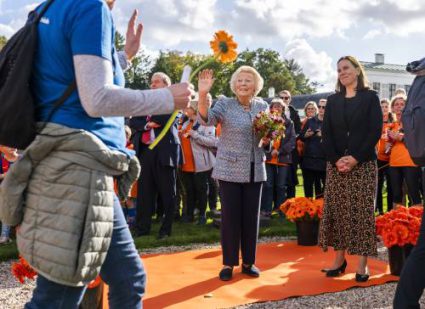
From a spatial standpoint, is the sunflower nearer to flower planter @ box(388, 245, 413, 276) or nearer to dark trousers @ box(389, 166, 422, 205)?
flower planter @ box(388, 245, 413, 276)

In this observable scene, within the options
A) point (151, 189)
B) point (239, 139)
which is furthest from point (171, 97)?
point (151, 189)

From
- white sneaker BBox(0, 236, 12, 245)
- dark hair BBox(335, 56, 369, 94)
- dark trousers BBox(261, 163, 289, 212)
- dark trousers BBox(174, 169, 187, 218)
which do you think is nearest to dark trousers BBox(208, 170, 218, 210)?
dark trousers BBox(174, 169, 187, 218)

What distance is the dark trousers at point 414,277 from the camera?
3314 millimetres

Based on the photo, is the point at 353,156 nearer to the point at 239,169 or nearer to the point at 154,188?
the point at 239,169

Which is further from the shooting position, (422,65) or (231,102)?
(231,102)

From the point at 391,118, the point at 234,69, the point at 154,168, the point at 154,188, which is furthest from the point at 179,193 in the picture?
the point at 234,69

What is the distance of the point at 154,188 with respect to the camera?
756 centimetres

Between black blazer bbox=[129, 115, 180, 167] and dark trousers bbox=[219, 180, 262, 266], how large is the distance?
7.00 ft

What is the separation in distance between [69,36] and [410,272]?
251 centimetres

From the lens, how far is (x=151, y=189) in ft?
24.6

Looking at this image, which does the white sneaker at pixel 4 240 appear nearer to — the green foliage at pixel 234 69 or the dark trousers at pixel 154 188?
the dark trousers at pixel 154 188

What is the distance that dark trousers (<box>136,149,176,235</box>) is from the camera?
739 centimetres

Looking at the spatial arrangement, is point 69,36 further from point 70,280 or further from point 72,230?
point 70,280

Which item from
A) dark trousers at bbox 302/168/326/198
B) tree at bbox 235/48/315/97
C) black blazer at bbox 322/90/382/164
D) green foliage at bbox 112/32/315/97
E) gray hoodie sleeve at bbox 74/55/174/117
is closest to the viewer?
gray hoodie sleeve at bbox 74/55/174/117
